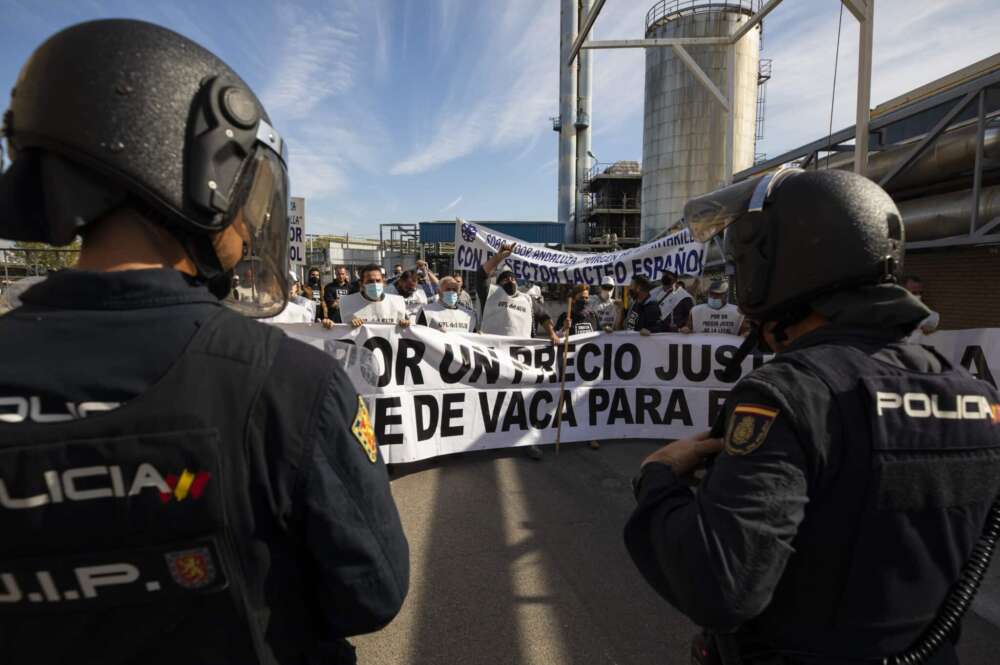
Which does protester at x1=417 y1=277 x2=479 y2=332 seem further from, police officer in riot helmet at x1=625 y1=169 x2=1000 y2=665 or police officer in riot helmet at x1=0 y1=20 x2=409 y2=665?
police officer in riot helmet at x1=0 y1=20 x2=409 y2=665

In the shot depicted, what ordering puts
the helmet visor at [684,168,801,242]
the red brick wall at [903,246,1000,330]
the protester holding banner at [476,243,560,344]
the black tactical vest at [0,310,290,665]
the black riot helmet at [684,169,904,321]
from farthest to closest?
the red brick wall at [903,246,1000,330]
the protester holding banner at [476,243,560,344]
the helmet visor at [684,168,801,242]
the black riot helmet at [684,169,904,321]
the black tactical vest at [0,310,290,665]

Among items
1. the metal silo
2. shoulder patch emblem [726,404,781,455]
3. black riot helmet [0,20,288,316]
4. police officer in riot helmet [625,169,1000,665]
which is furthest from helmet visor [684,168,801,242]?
the metal silo

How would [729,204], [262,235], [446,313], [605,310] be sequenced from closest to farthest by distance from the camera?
1. [262,235]
2. [729,204]
3. [446,313]
4. [605,310]

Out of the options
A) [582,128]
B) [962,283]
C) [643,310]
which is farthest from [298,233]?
[582,128]

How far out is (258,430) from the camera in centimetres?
88

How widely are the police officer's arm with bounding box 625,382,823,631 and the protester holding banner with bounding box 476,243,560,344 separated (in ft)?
19.8

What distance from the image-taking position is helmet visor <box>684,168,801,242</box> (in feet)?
4.93

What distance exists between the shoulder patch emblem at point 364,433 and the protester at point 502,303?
6.05 m

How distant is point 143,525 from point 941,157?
31.0 ft

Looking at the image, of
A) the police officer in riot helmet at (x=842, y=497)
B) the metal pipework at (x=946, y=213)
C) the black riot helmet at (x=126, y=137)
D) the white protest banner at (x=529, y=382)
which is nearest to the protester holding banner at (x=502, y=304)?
the white protest banner at (x=529, y=382)

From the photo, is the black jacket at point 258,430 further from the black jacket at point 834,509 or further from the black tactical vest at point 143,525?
the black jacket at point 834,509

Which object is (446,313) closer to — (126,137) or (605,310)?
(605,310)

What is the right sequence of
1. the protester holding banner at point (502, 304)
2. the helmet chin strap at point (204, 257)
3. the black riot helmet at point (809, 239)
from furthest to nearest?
the protester holding banner at point (502, 304), the black riot helmet at point (809, 239), the helmet chin strap at point (204, 257)

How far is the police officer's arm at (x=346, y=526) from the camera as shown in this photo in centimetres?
93
